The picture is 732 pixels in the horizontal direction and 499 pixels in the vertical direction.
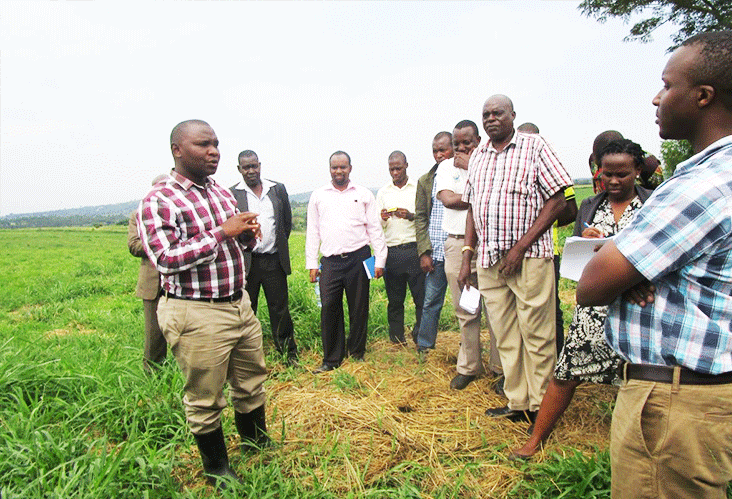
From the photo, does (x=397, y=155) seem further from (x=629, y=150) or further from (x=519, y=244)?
(x=629, y=150)

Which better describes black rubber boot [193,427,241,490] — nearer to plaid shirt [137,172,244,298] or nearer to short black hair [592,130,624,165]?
plaid shirt [137,172,244,298]

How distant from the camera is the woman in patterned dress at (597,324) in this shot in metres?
2.28

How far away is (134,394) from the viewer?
3105mm

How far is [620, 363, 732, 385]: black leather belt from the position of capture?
4.01ft

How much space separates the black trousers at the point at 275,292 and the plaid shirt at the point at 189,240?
1.77 metres

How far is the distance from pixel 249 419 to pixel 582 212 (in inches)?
88.9

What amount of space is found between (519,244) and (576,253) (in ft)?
3.54

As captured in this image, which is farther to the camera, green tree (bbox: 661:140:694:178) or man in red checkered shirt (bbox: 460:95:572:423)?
green tree (bbox: 661:140:694:178)

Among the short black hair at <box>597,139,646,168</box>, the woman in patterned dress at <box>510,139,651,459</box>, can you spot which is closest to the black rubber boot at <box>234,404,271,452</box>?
the woman in patterned dress at <box>510,139,651,459</box>

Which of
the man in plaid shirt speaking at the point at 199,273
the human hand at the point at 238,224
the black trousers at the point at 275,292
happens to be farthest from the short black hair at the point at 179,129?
the black trousers at the point at 275,292

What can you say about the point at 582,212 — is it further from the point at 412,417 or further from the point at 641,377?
the point at 412,417

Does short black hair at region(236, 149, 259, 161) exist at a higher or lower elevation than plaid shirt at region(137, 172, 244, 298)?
higher

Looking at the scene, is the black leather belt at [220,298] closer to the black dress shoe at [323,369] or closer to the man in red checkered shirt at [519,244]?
the man in red checkered shirt at [519,244]

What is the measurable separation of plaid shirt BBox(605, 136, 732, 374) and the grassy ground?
1213 millimetres
